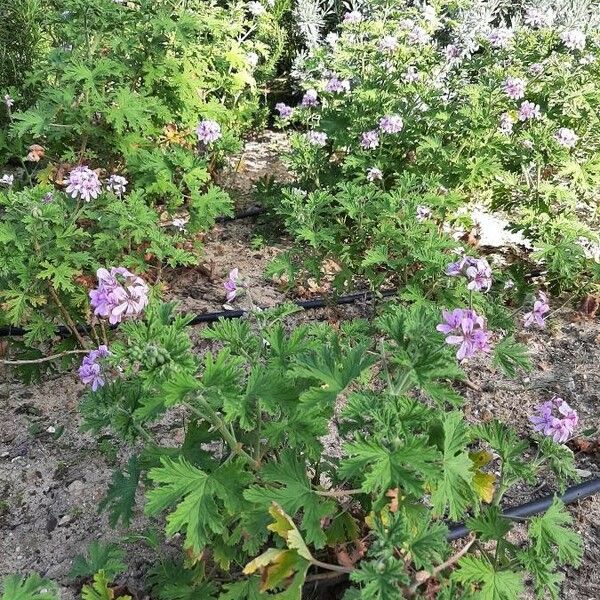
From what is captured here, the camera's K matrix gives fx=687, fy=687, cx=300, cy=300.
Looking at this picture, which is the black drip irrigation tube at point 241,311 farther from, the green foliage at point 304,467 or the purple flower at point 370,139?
the green foliage at point 304,467


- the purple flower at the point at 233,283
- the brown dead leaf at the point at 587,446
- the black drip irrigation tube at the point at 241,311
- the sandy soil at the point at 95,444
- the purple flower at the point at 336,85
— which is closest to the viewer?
the purple flower at the point at 233,283

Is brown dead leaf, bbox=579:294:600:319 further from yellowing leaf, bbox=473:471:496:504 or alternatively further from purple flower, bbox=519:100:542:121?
yellowing leaf, bbox=473:471:496:504

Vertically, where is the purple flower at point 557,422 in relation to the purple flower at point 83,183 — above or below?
above

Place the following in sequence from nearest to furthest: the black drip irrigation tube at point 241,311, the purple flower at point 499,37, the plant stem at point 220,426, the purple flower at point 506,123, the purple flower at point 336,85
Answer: the plant stem at point 220,426, the black drip irrigation tube at point 241,311, the purple flower at point 506,123, the purple flower at point 499,37, the purple flower at point 336,85

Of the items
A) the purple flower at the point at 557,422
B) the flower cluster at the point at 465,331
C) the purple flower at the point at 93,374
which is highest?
the flower cluster at the point at 465,331

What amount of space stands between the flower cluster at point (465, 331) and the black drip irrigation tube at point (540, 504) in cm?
82

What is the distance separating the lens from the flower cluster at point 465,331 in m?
1.67

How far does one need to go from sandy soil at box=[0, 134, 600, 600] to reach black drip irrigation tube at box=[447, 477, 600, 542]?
10cm

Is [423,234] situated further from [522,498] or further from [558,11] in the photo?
[558,11]

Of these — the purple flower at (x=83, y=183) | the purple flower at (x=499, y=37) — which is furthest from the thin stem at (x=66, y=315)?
the purple flower at (x=499, y=37)

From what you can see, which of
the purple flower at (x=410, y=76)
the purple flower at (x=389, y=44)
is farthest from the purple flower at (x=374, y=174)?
the purple flower at (x=389, y=44)

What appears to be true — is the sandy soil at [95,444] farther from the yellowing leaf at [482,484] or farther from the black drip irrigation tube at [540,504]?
the yellowing leaf at [482,484]

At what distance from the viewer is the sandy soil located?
98.6 inches

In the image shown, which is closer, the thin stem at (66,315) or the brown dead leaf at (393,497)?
the brown dead leaf at (393,497)
